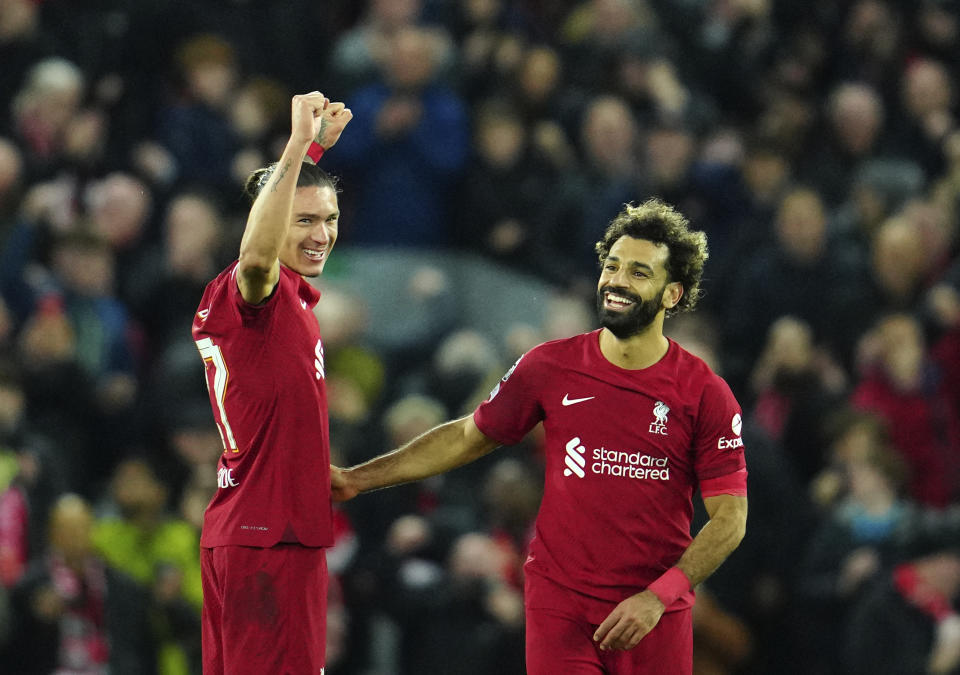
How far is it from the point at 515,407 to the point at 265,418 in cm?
92

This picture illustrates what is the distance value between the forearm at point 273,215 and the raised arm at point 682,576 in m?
1.52

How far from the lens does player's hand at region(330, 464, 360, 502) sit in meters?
5.41

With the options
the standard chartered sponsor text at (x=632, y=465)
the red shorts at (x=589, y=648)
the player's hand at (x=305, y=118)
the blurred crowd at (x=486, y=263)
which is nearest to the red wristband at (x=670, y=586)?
the red shorts at (x=589, y=648)

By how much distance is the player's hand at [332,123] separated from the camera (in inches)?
208

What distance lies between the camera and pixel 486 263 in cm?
972

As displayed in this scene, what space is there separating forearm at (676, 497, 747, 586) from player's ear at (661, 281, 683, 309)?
666 mm

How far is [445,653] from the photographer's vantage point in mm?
7629

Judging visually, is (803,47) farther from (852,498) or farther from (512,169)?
(852,498)

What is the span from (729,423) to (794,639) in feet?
10.6

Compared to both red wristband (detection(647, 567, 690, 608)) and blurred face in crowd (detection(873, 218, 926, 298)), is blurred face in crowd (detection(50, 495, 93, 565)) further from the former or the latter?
blurred face in crowd (detection(873, 218, 926, 298))

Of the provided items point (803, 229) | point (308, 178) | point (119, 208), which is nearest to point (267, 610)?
point (308, 178)

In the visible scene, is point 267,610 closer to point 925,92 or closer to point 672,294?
point 672,294

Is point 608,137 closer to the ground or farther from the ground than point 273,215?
farther from the ground

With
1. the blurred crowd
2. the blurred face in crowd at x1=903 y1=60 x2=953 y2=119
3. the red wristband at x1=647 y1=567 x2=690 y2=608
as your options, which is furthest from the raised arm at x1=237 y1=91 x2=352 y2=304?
the blurred face in crowd at x1=903 y1=60 x2=953 y2=119
